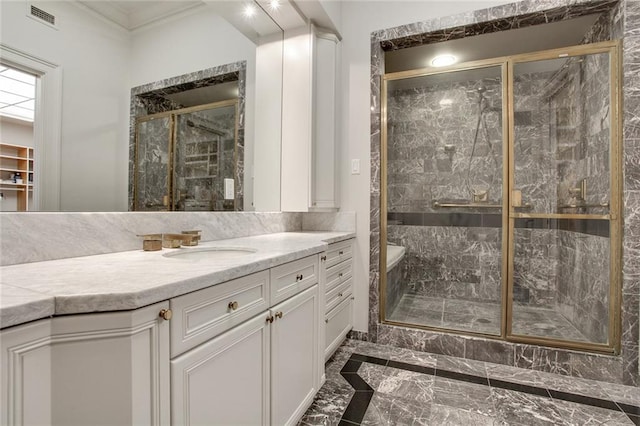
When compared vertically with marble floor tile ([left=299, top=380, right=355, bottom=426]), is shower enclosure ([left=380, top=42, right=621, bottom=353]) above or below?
above

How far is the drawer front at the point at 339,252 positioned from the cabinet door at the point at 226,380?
33.7 inches

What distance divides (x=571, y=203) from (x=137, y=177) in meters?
2.67

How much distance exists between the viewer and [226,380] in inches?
37.3

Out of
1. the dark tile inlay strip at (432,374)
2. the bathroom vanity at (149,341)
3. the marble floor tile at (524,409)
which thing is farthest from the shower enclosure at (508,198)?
the bathroom vanity at (149,341)

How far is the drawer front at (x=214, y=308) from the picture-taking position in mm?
784

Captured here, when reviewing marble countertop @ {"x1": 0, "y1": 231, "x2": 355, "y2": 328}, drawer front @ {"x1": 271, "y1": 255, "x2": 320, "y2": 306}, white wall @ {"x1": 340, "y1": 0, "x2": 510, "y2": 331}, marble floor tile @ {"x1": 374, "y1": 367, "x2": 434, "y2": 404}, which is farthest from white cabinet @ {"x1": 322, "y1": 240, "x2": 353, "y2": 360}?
marble countertop @ {"x1": 0, "y1": 231, "x2": 355, "y2": 328}

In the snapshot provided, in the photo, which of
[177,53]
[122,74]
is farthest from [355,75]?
[122,74]

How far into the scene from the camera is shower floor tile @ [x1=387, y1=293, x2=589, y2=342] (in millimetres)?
2156

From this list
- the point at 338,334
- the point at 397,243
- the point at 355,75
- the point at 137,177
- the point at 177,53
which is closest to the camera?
the point at 137,177

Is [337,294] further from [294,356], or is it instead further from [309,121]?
[309,121]

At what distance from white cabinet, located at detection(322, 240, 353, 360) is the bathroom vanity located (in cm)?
61

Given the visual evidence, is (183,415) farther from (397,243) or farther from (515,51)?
(515,51)

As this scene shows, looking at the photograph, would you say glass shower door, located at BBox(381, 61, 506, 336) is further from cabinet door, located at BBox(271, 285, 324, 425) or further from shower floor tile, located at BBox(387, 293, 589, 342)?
cabinet door, located at BBox(271, 285, 324, 425)

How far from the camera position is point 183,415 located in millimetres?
790
